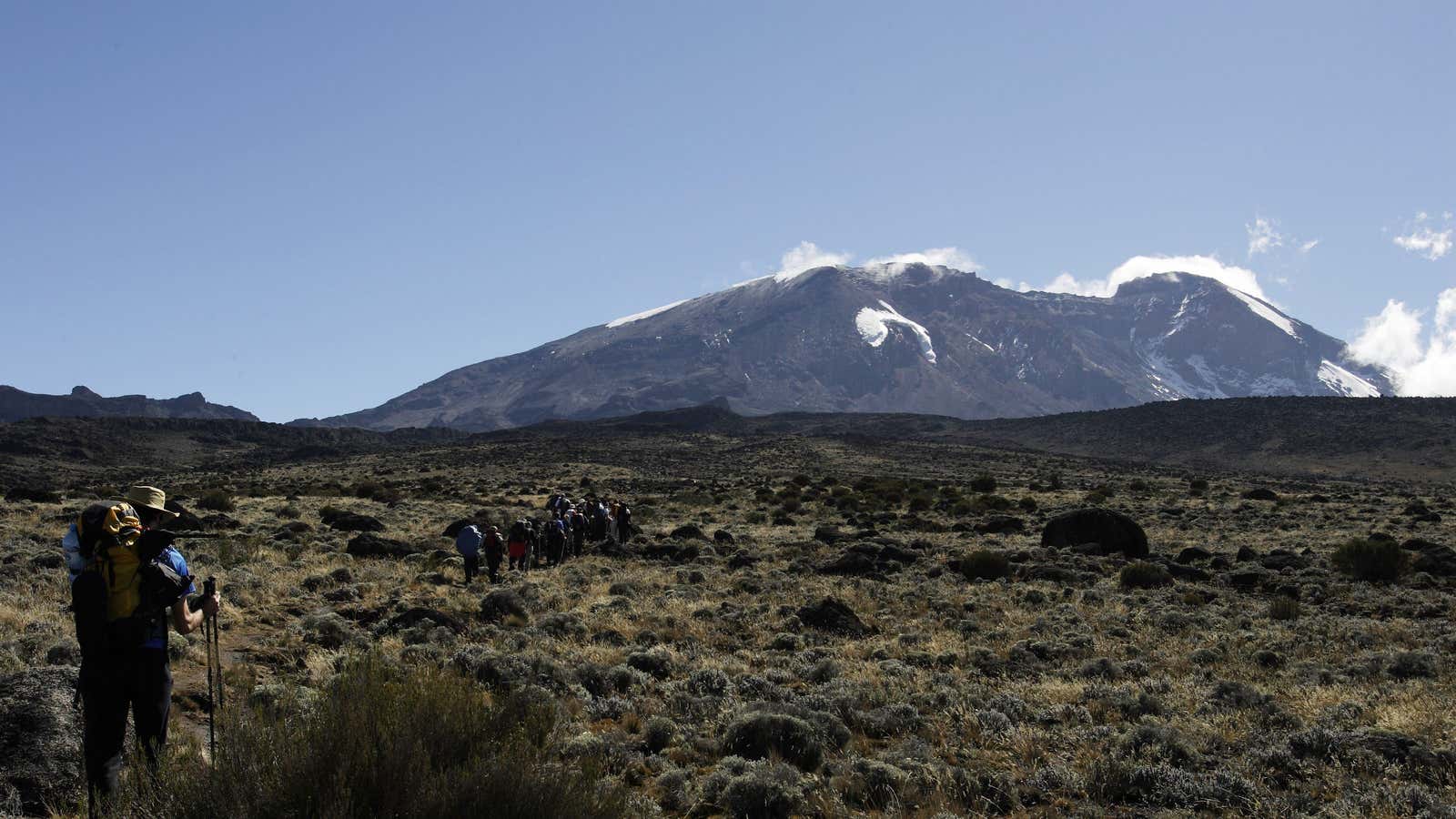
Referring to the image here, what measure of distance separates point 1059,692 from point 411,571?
13752 mm

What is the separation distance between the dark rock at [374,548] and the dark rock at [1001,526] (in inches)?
730

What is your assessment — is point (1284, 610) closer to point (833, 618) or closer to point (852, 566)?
point (833, 618)

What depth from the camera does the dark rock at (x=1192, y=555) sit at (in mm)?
23391

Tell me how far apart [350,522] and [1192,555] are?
2364cm

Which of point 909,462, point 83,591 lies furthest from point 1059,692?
point 909,462

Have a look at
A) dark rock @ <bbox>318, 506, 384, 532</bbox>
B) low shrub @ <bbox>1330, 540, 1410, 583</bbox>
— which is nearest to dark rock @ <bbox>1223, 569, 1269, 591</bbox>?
low shrub @ <bbox>1330, 540, 1410, 583</bbox>

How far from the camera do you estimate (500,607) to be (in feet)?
48.6

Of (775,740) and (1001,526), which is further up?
(775,740)

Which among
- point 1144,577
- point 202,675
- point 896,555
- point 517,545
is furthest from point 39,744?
point 896,555

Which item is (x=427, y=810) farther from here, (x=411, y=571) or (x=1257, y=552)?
(x=1257, y=552)

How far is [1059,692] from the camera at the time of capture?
10.3m

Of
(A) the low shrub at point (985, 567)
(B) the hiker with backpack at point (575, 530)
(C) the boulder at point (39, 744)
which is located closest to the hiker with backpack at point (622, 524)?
(B) the hiker with backpack at point (575, 530)

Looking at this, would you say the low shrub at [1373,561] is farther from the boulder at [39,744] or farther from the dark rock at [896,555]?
the boulder at [39,744]

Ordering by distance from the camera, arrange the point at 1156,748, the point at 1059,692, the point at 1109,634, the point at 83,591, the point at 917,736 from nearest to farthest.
Result: 1. the point at 83,591
2. the point at 1156,748
3. the point at 917,736
4. the point at 1059,692
5. the point at 1109,634
